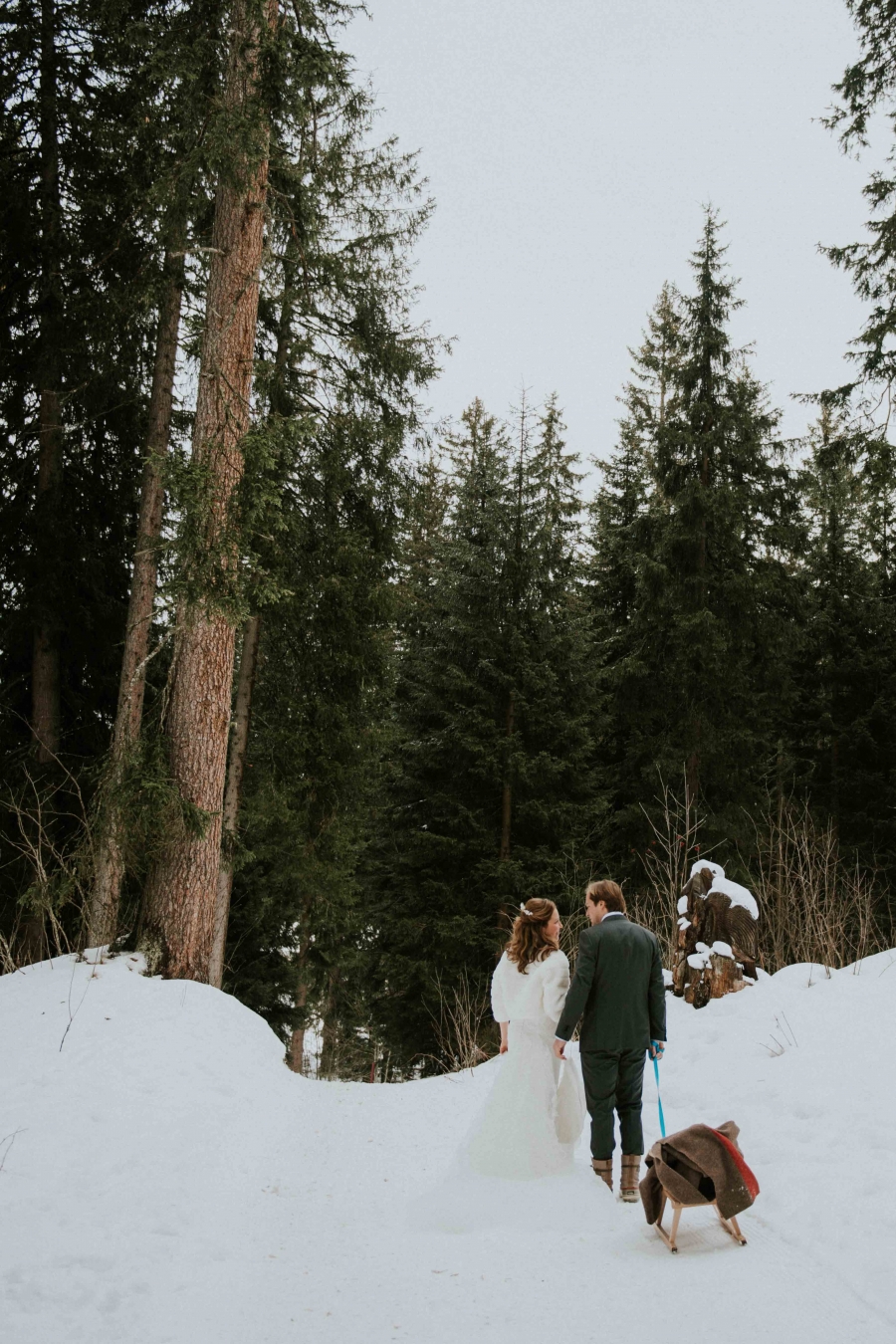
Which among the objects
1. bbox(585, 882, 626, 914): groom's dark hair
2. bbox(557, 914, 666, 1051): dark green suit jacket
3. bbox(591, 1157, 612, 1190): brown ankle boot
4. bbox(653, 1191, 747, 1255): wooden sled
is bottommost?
bbox(591, 1157, 612, 1190): brown ankle boot

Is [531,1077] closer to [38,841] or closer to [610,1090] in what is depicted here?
[610,1090]

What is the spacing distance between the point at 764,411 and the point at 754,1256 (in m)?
16.5

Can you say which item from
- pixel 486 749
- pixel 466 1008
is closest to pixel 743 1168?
pixel 466 1008

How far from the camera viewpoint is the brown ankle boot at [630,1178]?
4836 mm

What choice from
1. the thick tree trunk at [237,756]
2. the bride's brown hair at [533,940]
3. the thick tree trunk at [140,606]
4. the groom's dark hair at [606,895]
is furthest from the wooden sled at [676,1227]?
the thick tree trunk at [237,756]

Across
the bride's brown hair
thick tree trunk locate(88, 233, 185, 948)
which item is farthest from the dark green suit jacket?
thick tree trunk locate(88, 233, 185, 948)

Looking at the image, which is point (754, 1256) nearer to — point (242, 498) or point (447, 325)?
point (242, 498)

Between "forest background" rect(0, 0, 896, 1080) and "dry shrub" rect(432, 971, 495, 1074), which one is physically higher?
"forest background" rect(0, 0, 896, 1080)

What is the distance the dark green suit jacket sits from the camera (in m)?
5.12

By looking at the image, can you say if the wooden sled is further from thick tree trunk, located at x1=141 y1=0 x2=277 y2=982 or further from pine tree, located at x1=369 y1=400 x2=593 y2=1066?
pine tree, located at x1=369 y1=400 x2=593 y2=1066

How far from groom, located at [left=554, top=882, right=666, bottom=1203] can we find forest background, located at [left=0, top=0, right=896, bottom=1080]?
3556 mm

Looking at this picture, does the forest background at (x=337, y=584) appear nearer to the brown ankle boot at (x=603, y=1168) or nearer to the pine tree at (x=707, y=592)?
the pine tree at (x=707, y=592)

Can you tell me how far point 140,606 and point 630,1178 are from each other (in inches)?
241

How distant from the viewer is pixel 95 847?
7.09 metres
